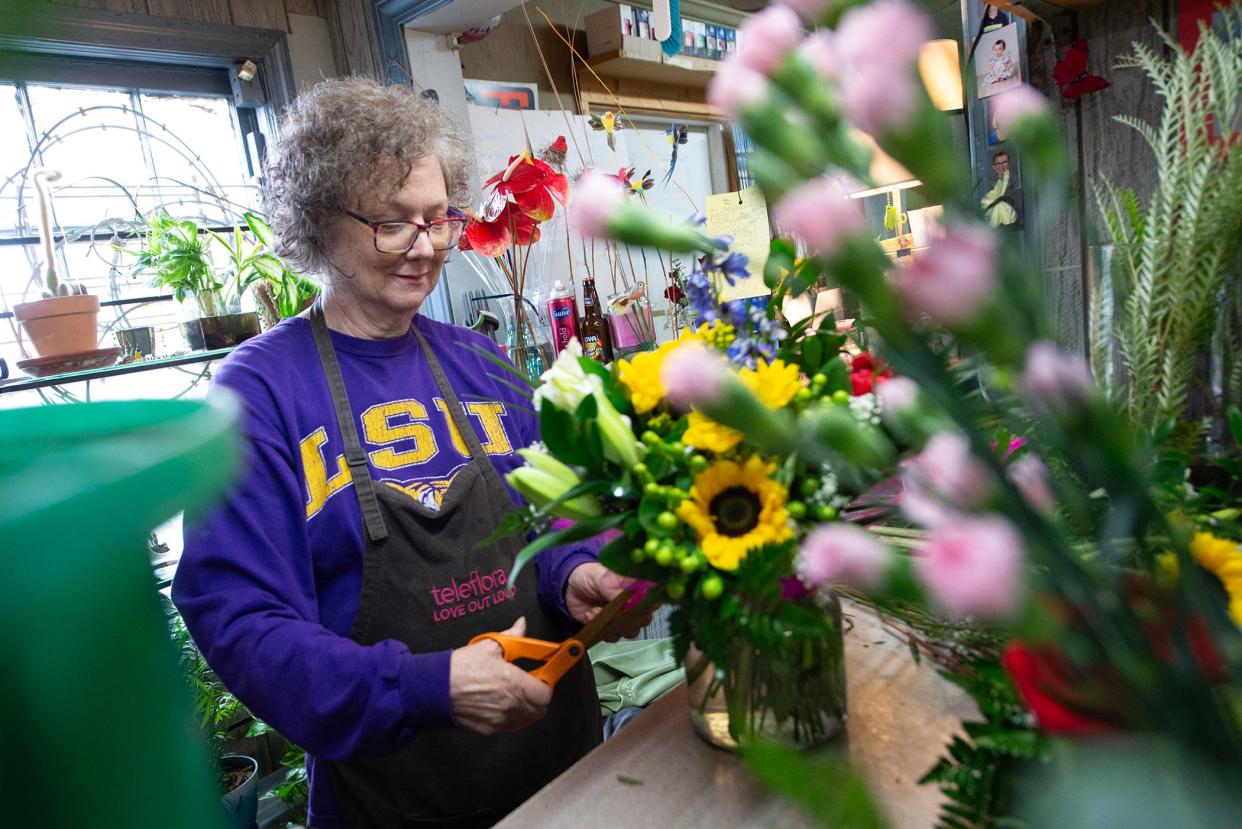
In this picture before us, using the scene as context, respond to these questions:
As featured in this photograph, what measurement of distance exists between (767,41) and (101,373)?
75.2 inches

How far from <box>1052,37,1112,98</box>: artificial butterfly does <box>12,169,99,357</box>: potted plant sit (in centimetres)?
199

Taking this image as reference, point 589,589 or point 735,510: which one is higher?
point 735,510

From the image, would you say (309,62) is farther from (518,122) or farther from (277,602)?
(277,602)

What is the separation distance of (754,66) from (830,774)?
17 cm

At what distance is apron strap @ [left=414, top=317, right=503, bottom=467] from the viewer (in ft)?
4.52

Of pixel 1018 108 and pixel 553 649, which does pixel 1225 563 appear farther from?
pixel 553 649

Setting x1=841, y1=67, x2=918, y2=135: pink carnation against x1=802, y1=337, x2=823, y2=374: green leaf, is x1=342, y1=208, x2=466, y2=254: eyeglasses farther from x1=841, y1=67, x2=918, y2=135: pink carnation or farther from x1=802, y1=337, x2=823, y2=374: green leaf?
x1=841, y1=67, x2=918, y2=135: pink carnation

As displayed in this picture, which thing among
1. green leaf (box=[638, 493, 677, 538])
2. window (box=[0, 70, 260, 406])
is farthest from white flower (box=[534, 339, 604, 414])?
window (box=[0, 70, 260, 406])

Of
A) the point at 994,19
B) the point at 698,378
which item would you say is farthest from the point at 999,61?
the point at 698,378

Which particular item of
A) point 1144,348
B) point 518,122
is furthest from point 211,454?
point 518,122

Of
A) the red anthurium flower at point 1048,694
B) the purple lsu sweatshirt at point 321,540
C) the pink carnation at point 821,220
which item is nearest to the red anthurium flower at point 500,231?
the purple lsu sweatshirt at point 321,540

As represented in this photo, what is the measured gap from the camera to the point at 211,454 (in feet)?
0.56

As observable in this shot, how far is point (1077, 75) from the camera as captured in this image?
5.11 ft

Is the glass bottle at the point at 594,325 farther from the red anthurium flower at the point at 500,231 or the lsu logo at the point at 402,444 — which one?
the lsu logo at the point at 402,444
